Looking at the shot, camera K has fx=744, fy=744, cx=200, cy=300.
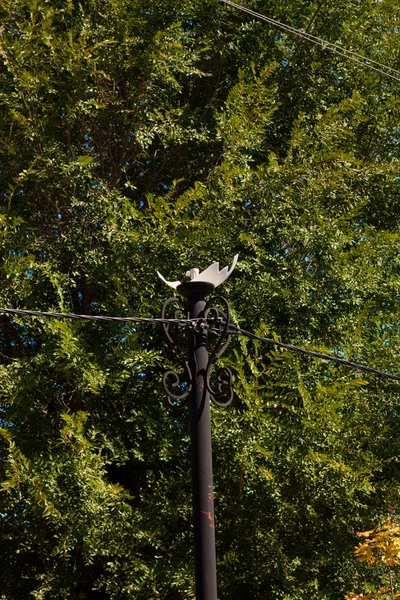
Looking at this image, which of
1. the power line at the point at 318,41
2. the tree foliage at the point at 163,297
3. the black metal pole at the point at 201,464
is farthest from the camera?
the power line at the point at 318,41

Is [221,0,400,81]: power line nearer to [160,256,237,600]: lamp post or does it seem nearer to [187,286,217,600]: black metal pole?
[160,256,237,600]: lamp post

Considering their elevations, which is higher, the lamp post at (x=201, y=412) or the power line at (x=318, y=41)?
the power line at (x=318, y=41)

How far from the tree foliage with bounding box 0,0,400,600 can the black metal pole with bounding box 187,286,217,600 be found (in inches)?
103

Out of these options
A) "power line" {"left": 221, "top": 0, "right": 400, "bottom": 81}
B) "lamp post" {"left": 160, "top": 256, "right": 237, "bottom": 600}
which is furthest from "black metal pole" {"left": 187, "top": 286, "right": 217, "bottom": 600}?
"power line" {"left": 221, "top": 0, "right": 400, "bottom": 81}

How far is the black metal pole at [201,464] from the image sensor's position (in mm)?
3010

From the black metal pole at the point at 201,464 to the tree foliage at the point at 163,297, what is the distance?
2.62 m

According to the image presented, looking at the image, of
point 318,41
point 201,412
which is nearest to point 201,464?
point 201,412

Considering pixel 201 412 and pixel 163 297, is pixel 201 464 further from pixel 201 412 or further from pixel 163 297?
pixel 163 297

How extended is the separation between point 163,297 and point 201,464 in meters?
3.58

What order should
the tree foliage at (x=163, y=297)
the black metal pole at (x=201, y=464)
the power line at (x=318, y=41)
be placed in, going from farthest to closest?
1. the power line at (x=318, y=41)
2. the tree foliage at (x=163, y=297)
3. the black metal pole at (x=201, y=464)

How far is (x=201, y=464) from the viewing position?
321 centimetres

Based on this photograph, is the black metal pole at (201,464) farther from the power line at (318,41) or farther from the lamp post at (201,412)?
the power line at (318,41)

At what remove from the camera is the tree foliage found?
6090 millimetres

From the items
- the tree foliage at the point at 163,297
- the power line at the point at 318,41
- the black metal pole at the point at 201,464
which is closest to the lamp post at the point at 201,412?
the black metal pole at the point at 201,464
